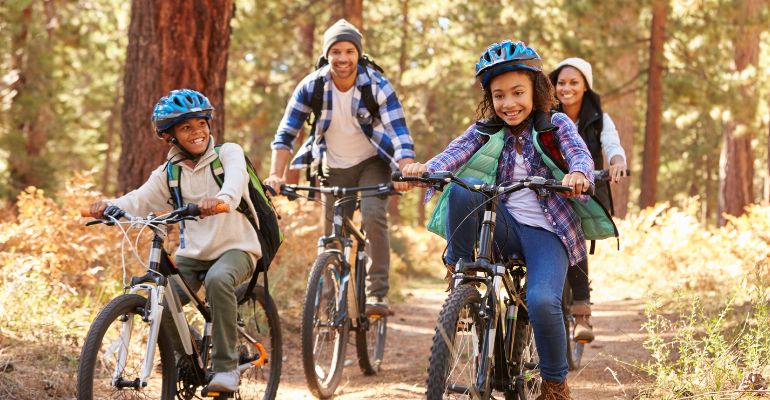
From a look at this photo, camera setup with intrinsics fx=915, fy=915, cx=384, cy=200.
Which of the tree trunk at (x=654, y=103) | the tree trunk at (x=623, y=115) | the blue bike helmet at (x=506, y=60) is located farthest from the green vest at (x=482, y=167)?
the tree trunk at (x=623, y=115)

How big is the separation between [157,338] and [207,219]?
0.85m

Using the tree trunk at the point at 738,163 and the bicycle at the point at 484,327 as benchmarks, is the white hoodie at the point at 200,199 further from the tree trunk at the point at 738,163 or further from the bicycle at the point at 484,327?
the tree trunk at the point at 738,163

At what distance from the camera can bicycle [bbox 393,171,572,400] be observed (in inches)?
155

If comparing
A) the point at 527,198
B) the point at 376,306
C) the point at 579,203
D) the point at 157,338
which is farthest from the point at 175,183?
the point at 376,306

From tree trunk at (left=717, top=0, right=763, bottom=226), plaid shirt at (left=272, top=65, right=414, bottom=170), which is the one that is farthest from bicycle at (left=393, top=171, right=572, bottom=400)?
tree trunk at (left=717, top=0, right=763, bottom=226)

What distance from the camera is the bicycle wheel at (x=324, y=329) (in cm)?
597

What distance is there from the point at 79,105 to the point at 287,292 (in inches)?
885

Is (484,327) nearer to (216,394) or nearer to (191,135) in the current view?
(216,394)

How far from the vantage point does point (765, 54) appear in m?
25.9

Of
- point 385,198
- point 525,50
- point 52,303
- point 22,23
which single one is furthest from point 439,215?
point 22,23

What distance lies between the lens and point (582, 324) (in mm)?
6742

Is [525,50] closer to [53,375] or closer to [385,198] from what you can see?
[385,198]

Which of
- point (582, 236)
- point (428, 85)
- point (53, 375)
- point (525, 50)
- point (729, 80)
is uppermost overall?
point (428, 85)

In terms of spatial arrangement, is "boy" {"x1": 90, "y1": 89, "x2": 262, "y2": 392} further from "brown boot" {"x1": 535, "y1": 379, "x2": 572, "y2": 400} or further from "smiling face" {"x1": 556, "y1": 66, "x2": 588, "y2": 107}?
"smiling face" {"x1": 556, "y1": 66, "x2": 588, "y2": 107}
